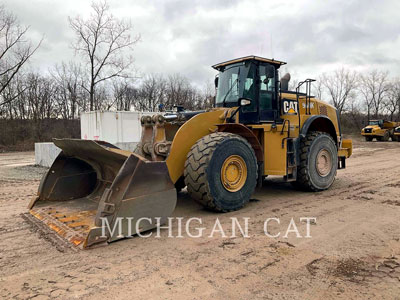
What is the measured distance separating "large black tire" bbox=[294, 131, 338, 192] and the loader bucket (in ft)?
10.9

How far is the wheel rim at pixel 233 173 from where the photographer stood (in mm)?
4736

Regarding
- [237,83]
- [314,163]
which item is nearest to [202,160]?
[237,83]

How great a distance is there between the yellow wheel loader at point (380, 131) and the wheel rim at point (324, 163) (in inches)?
977

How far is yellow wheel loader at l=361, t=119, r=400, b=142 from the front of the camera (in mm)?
28266

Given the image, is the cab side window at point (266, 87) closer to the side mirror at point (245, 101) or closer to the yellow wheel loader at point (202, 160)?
the yellow wheel loader at point (202, 160)

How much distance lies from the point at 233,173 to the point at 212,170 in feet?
1.83

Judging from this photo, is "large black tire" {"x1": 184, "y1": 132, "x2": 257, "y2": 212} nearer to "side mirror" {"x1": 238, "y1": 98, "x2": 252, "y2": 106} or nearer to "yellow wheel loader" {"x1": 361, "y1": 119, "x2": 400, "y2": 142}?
"side mirror" {"x1": 238, "y1": 98, "x2": 252, "y2": 106}

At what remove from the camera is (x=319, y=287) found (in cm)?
271

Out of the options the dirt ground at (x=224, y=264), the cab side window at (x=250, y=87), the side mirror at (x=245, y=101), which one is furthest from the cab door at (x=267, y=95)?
the dirt ground at (x=224, y=264)

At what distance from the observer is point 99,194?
511 cm

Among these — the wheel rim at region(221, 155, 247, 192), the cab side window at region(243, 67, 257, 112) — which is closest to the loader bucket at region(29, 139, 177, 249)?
the wheel rim at region(221, 155, 247, 192)

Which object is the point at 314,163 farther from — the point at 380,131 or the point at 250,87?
the point at 380,131

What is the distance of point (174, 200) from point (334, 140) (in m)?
4.83

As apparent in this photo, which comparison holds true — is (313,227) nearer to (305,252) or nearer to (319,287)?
(305,252)
